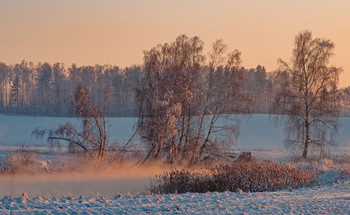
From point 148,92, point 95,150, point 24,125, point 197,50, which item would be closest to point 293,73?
point 197,50

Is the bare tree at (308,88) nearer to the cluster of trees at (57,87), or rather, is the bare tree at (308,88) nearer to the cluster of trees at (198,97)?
the cluster of trees at (198,97)

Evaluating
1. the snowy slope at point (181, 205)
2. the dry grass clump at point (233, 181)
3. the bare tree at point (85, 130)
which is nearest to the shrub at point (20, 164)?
the bare tree at point (85, 130)

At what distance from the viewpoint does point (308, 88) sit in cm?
3011

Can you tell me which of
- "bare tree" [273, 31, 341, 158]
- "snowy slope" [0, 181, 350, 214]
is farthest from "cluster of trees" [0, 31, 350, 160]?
"snowy slope" [0, 181, 350, 214]

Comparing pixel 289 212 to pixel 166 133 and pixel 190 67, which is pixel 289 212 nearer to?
pixel 166 133

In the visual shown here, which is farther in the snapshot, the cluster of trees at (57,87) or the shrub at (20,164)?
the cluster of trees at (57,87)

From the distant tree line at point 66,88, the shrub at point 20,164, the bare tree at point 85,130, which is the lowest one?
the shrub at point 20,164

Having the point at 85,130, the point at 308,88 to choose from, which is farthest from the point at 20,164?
the point at 308,88

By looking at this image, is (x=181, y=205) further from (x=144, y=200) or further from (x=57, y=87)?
(x=57, y=87)

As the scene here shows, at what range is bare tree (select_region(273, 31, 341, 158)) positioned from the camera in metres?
29.5

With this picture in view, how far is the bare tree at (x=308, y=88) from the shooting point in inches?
1160

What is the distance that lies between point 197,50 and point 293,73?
7.55 metres

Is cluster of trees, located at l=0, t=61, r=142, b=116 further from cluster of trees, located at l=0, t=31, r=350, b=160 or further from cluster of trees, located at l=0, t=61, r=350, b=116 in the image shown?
cluster of trees, located at l=0, t=31, r=350, b=160

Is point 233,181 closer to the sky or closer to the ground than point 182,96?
closer to the ground
